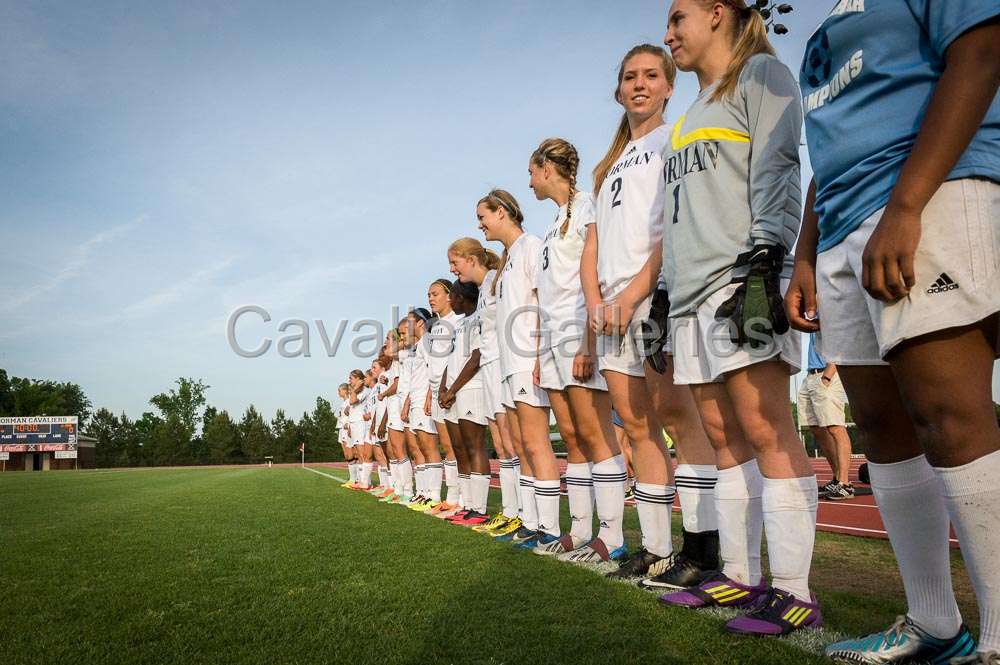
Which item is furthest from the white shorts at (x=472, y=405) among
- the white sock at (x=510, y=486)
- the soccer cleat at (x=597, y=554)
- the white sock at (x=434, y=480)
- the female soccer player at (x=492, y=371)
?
the soccer cleat at (x=597, y=554)

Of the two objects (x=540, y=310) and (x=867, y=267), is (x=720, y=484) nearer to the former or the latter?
(x=867, y=267)

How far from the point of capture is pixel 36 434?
196 ft

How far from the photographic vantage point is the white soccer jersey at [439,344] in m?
8.02

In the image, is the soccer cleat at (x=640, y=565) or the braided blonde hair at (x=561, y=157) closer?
the soccer cleat at (x=640, y=565)

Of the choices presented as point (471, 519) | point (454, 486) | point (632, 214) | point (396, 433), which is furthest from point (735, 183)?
point (396, 433)

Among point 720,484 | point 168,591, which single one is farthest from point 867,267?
point 168,591

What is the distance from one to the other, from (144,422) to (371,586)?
4299 inches

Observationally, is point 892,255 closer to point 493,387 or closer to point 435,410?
point 493,387

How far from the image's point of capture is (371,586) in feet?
10.5

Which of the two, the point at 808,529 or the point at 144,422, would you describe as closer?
the point at 808,529

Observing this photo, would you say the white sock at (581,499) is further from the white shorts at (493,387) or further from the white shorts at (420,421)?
the white shorts at (420,421)

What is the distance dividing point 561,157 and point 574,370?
69.2 inches

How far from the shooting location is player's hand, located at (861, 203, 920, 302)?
1.63m

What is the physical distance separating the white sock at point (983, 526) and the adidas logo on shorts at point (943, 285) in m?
0.43
